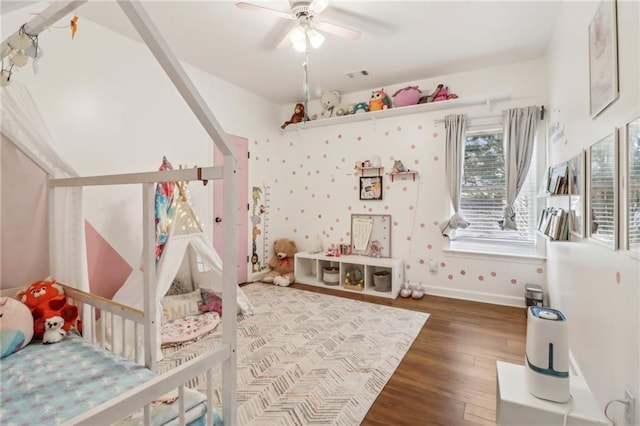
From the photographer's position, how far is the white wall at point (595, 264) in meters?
1.08

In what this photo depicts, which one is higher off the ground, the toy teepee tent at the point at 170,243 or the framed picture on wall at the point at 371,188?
the framed picture on wall at the point at 371,188

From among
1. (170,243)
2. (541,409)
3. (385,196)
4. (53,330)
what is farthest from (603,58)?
(53,330)

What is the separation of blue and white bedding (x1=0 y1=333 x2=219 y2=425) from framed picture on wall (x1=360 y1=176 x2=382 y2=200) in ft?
10.5

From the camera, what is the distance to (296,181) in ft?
15.5

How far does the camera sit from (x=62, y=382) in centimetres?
130

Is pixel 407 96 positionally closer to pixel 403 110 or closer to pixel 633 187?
pixel 403 110

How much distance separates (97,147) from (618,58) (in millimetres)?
3446

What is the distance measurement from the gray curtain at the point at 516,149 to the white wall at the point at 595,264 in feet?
1.79

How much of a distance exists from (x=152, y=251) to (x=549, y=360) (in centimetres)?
185

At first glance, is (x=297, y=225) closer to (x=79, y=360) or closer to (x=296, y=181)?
(x=296, y=181)

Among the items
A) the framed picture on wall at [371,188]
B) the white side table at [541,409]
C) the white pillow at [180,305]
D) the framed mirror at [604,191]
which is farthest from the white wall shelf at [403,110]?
the white side table at [541,409]

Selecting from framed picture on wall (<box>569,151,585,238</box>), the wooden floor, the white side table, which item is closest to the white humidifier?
the white side table

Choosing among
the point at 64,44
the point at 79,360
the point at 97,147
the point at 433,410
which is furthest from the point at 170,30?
the point at 433,410

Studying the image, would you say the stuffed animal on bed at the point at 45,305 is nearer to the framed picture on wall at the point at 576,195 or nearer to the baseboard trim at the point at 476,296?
the framed picture on wall at the point at 576,195
